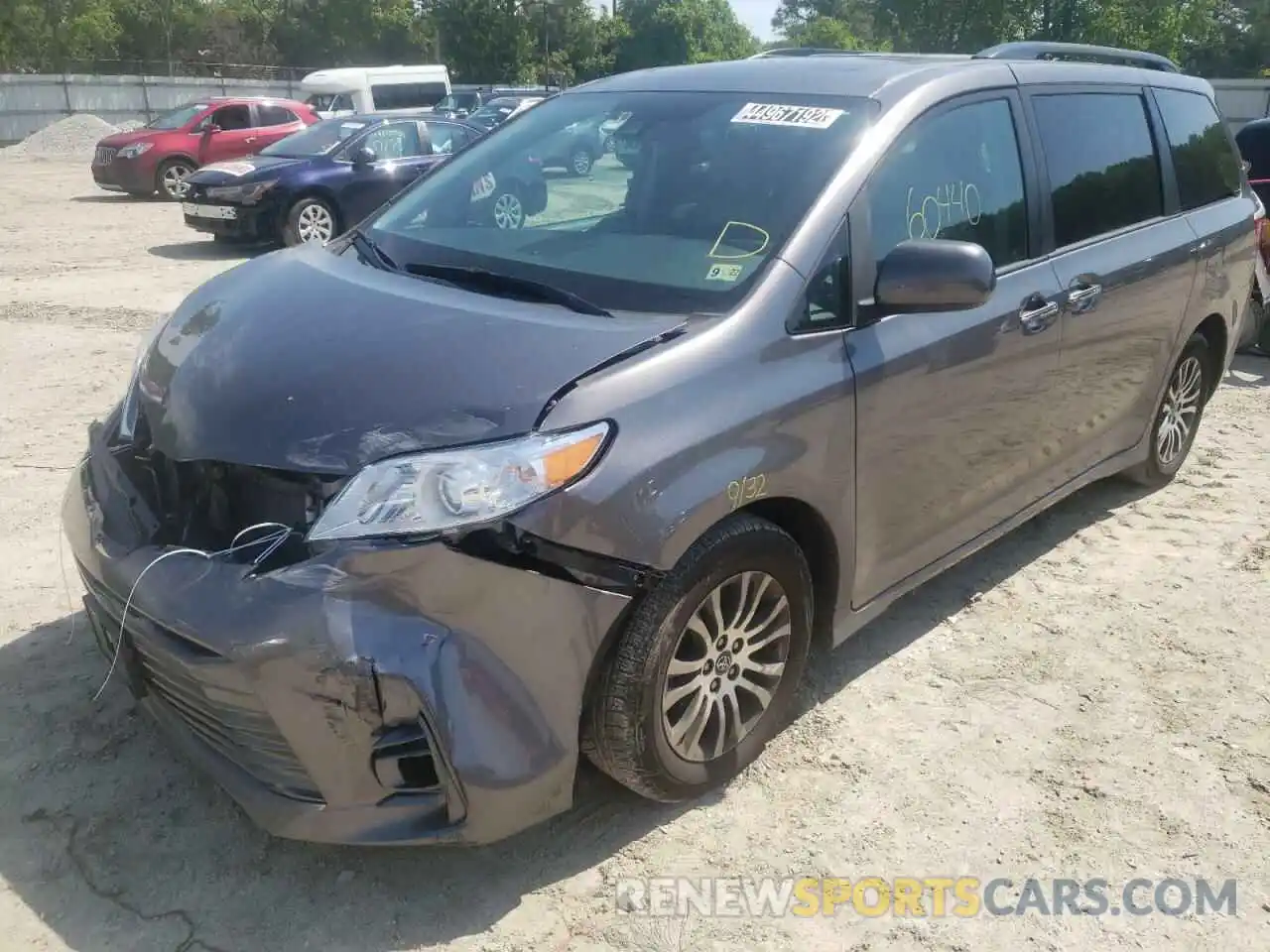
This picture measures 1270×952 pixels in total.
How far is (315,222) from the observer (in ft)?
41.5

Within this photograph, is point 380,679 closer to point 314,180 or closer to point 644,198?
point 644,198

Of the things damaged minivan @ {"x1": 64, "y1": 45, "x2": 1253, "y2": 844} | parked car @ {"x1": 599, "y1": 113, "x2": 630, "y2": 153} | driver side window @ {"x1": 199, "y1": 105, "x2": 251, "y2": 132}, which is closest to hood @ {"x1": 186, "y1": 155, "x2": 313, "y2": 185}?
driver side window @ {"x1": 199, "y1": 105, "x2": 251, "y2": 132}

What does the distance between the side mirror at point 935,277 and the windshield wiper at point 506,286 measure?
Result: 0.77 m

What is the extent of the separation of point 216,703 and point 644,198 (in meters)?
1.82

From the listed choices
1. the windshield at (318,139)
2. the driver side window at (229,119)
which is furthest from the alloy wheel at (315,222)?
the driver side window at (229,119)

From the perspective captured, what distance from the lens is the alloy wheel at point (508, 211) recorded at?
3.41 m

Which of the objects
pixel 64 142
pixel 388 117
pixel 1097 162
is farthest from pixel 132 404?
pixel 64 142

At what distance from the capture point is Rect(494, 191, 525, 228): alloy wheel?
3.41m

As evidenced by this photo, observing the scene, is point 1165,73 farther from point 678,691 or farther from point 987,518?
point 678,691

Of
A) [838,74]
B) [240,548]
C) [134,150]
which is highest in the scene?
[838,74]

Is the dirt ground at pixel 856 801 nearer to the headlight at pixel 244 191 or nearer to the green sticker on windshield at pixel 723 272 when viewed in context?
the green sticker on windshield at pixel 723 272

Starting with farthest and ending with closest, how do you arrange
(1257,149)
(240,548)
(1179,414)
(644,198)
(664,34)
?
(664,34), (1257,149), (1179,414), (644,198), (240,548)

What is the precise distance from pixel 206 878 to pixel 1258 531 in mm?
4361

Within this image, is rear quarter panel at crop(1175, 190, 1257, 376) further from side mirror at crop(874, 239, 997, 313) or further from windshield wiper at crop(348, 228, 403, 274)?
windshield wiper at crop(348, 228, 403, 274)
